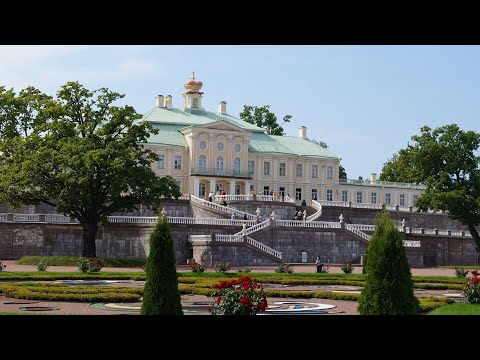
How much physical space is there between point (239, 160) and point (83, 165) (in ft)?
114

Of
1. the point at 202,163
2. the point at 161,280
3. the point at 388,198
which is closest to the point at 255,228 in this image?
the point at 202,163

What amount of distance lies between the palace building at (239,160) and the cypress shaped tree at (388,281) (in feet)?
200

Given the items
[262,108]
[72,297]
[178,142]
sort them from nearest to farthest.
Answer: [72,297], [178,142], [262,108]

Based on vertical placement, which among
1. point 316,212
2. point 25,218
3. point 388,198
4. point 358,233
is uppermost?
point 388,198

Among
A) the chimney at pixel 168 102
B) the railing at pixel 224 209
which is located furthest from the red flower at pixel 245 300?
the chimney at pixel 168 102

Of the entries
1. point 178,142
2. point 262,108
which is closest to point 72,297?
point 178,142

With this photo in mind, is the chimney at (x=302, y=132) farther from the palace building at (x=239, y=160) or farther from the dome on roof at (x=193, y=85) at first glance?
the dome on roof at (x=193, y=85)

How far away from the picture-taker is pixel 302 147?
87500 mm

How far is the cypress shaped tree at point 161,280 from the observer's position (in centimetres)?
1364

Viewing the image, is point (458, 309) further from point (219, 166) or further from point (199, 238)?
point (219, 166)
